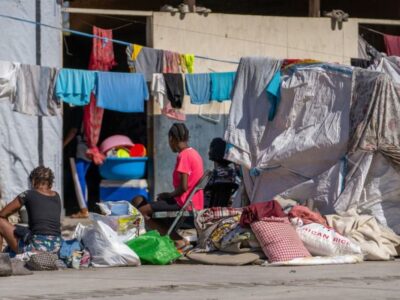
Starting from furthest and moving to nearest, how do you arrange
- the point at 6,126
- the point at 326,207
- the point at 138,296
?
the point at 6,126, the point at 326,207, the point at 138,296

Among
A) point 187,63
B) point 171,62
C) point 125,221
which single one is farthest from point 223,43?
point 125,221

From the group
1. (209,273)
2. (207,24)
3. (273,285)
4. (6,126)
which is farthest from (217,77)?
(273,285)

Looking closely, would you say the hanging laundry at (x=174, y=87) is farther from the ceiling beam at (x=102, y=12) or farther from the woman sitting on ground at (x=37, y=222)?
the woman sitting on ground at (x=37, y=222)

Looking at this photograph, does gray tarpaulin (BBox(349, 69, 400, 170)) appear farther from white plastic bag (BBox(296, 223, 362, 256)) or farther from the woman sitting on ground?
the woman sitting on ground

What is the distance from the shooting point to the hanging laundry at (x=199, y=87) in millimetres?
15766

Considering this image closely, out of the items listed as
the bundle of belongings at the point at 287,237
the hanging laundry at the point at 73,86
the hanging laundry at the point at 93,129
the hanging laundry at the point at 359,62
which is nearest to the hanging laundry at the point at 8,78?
the hanging laundry at the point at 73,86

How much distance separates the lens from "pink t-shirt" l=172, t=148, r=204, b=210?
1334 centimetres

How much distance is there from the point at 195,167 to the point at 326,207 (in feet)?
5.04

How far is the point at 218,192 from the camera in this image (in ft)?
44.3

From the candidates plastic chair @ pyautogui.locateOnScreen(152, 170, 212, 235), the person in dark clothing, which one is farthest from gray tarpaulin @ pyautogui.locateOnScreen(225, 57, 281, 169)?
the person in dark clothing

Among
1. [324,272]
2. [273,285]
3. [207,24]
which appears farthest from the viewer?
[207,24]

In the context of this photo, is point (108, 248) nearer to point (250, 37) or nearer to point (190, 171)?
point (190, 171)

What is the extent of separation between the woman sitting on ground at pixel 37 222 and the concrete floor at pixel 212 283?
0.45 metres

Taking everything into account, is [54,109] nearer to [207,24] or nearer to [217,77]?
[217,77]
